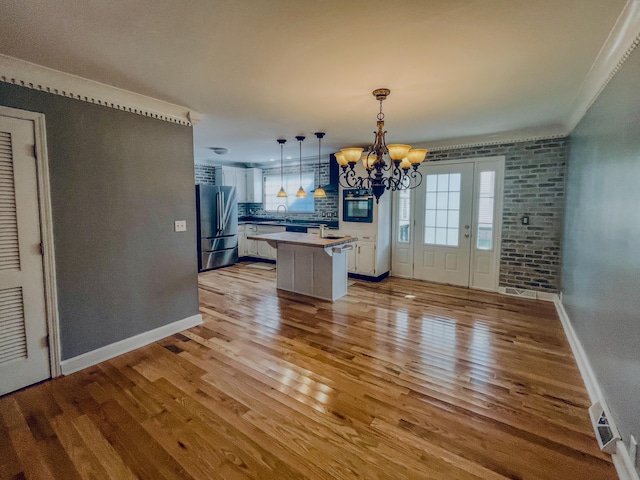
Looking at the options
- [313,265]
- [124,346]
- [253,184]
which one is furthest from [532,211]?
[253,184]

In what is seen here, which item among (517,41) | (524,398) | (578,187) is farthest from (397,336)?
(517,41)

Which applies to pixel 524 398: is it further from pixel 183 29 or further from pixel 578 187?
pixel 183 29

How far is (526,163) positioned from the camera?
4.36 metres

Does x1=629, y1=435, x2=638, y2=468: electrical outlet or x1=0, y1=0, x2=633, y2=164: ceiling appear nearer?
x1=629, y1=435, x2=638, y2=468: electrical outlet

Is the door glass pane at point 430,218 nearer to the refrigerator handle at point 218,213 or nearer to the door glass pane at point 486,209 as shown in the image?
the door glass pane at point 486,209

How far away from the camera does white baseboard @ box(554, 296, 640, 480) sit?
1505mm

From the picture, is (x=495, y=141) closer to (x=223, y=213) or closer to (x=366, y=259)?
(x=366, y=259)

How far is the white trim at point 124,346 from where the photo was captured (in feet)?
8.38

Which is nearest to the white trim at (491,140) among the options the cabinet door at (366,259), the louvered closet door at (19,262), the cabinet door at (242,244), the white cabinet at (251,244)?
the cabinet door at (366,259)

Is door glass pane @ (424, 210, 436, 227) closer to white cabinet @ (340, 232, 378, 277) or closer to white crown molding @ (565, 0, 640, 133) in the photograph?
white cabinet @ (340, 232, 378, 277)

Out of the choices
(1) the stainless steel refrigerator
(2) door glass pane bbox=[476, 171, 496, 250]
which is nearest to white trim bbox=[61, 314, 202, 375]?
(1) the stainless steel refrigerator

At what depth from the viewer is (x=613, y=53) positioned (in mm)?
1952

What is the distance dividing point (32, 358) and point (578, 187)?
5.18 meters

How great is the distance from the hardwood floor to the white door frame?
0.28m
